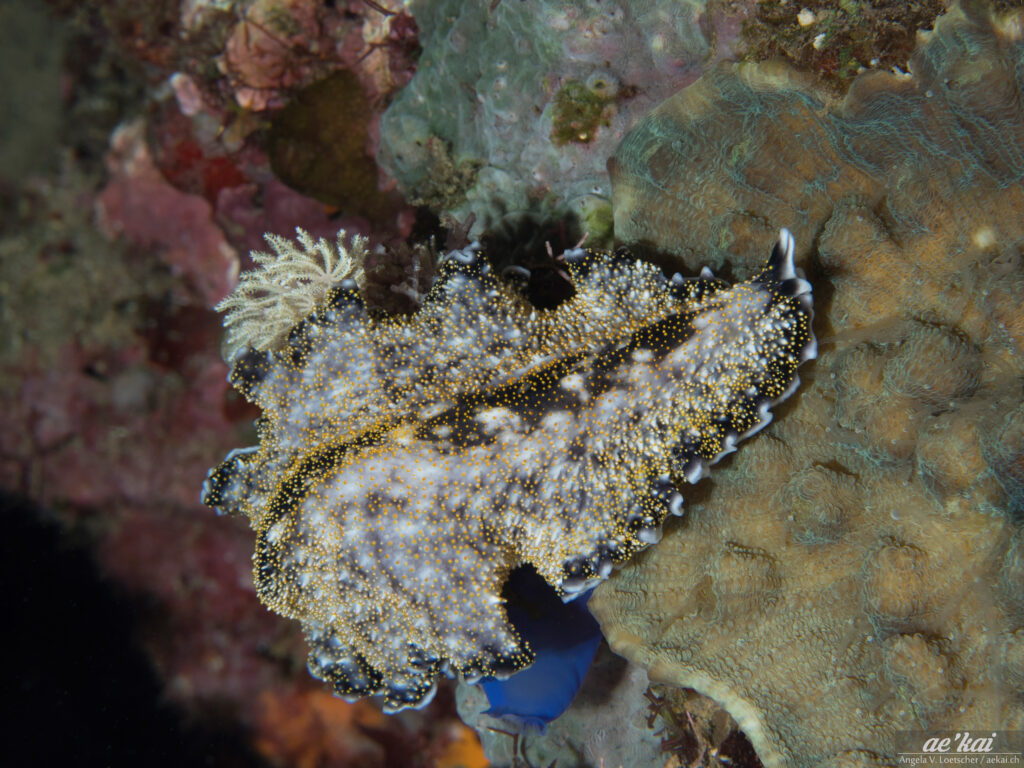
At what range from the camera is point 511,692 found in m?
3.85

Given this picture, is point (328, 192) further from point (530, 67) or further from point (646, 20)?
point (646, 20)

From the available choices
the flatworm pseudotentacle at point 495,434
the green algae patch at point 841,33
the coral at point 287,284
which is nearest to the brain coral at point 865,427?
the green algae patch at point 841,33

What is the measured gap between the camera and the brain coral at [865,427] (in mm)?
2426

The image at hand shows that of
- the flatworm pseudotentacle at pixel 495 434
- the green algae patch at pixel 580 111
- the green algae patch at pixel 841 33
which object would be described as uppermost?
the green algae patch at pixel 841 33

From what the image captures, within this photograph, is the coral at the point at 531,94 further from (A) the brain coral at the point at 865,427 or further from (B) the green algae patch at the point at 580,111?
(A) the brain coral at the point at 865,427

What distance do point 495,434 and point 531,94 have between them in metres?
2.32

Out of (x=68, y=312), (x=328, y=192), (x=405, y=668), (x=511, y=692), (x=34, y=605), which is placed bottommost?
(x=34, y=605)

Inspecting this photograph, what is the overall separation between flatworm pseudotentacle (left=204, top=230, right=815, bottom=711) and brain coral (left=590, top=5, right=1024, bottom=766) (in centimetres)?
39

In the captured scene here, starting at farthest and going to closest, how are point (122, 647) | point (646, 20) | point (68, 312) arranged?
1. point (68, 312)
2. point (122, 647)
3. point (646, 20)

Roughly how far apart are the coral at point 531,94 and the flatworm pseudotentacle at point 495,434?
45.7 inches

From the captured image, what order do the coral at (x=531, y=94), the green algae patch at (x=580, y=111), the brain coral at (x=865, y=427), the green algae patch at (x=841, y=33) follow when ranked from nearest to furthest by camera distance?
the brain coral at (x=865, y=427)
the green algae patch at (x=841, y=33)
the coral at (x=531, y=94)
the green algae patch at (x=580, y=111)

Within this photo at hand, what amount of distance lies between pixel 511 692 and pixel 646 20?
4.27 metres

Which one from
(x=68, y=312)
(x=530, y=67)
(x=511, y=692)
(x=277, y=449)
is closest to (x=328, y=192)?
(x=530, y=67)

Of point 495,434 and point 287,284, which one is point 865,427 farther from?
point 287,284
